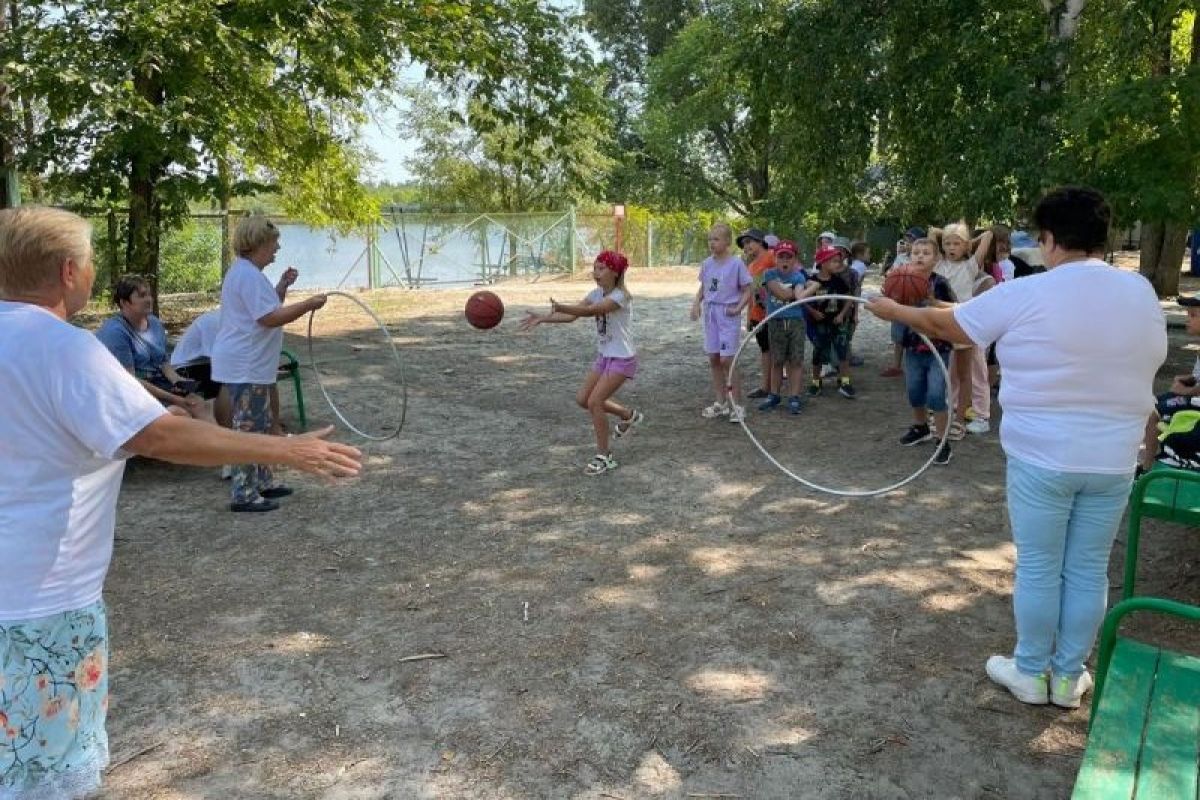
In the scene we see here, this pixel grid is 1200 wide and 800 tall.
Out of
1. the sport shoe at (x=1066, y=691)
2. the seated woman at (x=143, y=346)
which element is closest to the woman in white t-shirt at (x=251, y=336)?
the seated woman at (x=143, y=346)

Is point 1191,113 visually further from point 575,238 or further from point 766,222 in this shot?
point 575,238

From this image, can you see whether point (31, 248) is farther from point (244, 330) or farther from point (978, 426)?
point (978, 426)

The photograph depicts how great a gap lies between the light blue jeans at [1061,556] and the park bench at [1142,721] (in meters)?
0.48

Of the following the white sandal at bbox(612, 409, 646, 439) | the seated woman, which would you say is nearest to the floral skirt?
the seated woman

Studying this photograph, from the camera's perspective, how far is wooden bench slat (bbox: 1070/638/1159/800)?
2.46 metres

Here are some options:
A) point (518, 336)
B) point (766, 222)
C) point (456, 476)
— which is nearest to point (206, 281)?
point (518, 336)

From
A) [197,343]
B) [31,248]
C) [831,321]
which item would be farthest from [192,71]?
[31,248]

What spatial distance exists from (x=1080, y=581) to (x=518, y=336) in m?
10.9

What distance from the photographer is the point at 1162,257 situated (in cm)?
1742

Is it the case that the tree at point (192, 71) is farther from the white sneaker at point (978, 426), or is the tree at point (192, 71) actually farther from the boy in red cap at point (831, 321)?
the white sneaker at point (978, 426)

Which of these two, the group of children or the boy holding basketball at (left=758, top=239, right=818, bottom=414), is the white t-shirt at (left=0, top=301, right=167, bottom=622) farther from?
the boy holding basketball at (left=758, top=239, right=818, bottom=414)

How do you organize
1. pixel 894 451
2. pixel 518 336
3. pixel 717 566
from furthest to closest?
pixel 518 336 < pixel 894 451 < pixel 717 566

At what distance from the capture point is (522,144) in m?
12.5

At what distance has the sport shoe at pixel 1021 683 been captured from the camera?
12.2 feet
